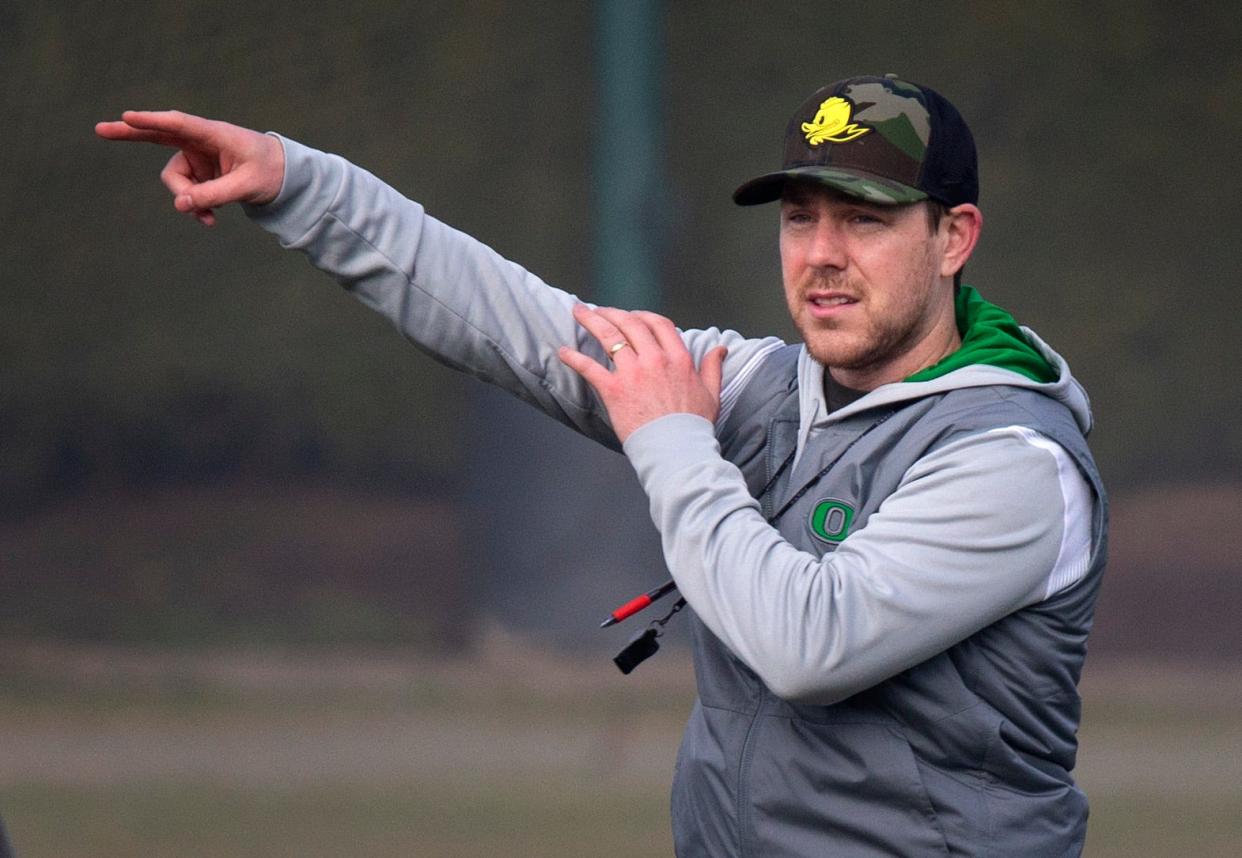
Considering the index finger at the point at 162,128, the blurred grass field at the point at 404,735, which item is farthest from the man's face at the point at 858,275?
the blurred grass field at the point at 404,735

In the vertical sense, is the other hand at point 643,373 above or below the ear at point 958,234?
below

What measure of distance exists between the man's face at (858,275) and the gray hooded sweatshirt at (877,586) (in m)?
0.06

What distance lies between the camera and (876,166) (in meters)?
1.75

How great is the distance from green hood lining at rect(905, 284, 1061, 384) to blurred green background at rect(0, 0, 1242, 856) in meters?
2.21

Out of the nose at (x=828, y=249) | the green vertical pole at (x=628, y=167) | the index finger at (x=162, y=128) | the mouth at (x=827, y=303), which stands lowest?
the mouth at (x=827, y=303)

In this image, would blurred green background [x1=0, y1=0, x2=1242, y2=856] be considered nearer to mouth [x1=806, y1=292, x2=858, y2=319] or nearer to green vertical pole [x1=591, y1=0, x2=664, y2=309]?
green vertical pole [x1=591, y1=0, x2=664, y2=309]

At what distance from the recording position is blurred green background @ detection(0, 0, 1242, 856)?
4078 millimetres

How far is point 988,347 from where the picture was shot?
1816mm

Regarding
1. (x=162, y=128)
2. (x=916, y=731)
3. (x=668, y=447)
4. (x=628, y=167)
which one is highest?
(x=628, y=167)

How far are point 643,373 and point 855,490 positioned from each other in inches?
9.8

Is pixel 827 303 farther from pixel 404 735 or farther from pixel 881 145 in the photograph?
pixel 404 735

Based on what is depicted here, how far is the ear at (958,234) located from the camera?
1831 millimetres

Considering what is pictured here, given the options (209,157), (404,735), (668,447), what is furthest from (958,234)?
Answer: (404,735)

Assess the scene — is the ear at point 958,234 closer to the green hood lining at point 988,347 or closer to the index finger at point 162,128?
the green hood lining at point 988,347
